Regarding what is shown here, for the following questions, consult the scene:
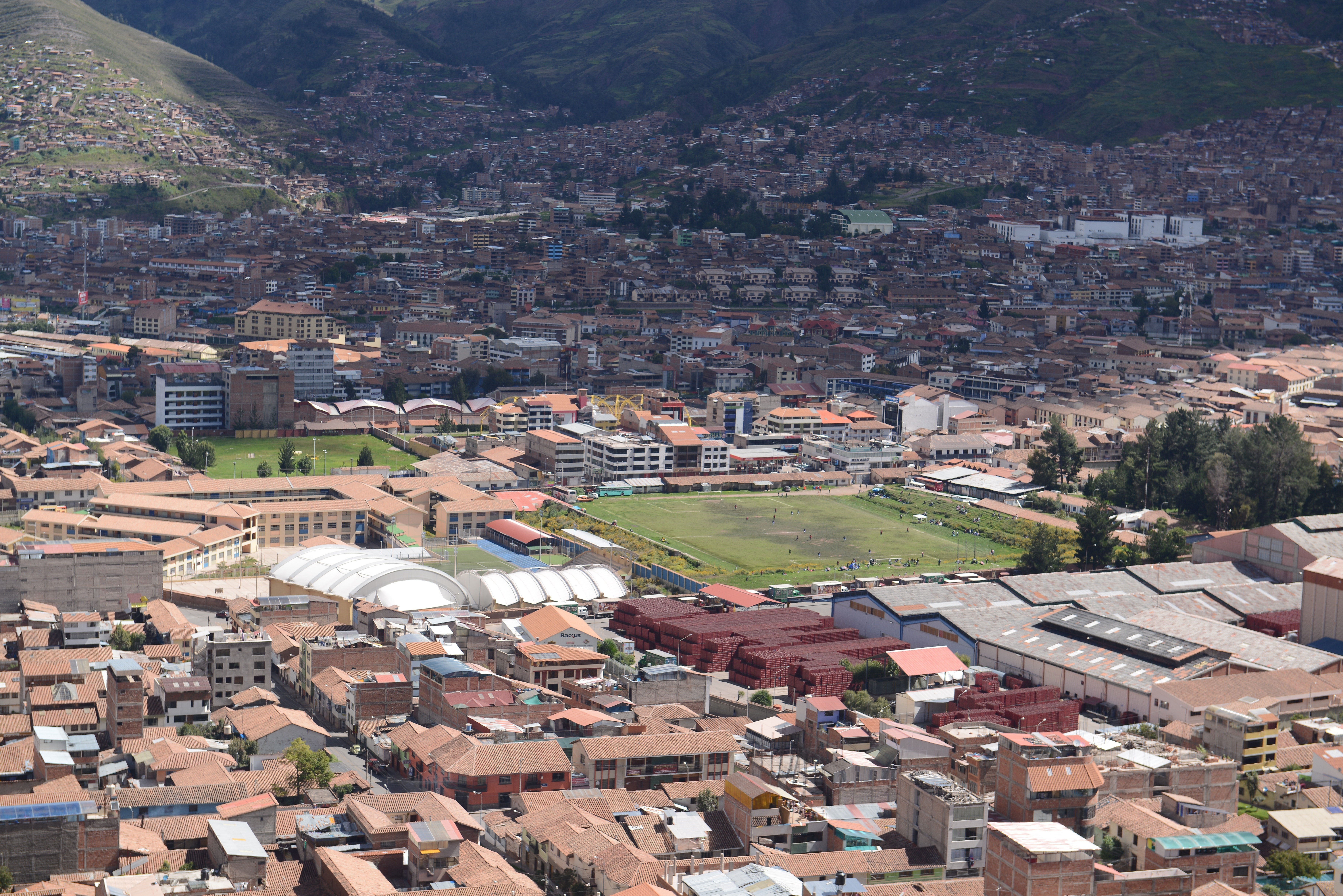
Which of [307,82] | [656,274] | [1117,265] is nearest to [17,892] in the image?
[656,274]

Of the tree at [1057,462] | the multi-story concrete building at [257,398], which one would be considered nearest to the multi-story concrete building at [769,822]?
the tree at [1057,462]

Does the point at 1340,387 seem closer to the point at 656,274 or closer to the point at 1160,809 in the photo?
the point at 656,274

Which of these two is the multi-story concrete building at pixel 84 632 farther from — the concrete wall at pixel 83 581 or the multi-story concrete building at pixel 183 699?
the multi-story concrete building at pixel 183 699

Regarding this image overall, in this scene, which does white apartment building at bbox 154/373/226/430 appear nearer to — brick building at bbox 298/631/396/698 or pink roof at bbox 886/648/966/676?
brick building at bbox 298/631/396/698

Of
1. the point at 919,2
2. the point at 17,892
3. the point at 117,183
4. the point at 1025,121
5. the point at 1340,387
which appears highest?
the point at 919,2

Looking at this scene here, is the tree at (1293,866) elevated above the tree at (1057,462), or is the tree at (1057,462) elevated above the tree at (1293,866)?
the tree at (1057,462)
